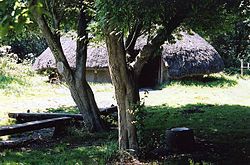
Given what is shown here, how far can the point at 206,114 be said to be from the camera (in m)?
12.1

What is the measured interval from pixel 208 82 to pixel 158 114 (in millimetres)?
9047

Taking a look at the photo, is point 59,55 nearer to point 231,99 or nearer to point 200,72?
point 231,99

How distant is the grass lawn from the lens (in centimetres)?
735

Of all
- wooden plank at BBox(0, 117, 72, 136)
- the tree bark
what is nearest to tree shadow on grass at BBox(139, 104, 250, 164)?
the tree bark

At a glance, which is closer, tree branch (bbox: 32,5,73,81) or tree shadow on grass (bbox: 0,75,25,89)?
tree branch (bbox: 32,5,73,81)

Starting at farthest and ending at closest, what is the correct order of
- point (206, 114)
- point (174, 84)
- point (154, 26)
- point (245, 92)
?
1. point (174, 84)
2. point (245, 92)
3. point (206, 114)
4. point (154, 26)

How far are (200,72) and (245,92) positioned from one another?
3142mm

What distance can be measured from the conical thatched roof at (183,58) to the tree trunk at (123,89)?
1295cm

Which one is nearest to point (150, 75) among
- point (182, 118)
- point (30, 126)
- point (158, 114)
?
point (158, 114)

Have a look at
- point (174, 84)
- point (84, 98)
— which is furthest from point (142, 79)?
point (84, 98)

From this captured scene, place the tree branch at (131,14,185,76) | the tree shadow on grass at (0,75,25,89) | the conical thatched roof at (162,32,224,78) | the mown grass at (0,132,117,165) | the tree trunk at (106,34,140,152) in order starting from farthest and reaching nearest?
the conical thatched roof at (162,32,224,78)
the tree shadow on grass at (0,75,25,89)
the mown grass at (0,132,117,165)
the tree trunk at (106,34,140,152)
the tree branch at (131,14,185,76)

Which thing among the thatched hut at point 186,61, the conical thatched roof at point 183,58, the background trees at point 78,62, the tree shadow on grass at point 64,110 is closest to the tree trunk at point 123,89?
the background trees at point 78,62

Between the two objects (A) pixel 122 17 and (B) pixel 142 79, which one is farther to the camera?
(B) pixel 142 79

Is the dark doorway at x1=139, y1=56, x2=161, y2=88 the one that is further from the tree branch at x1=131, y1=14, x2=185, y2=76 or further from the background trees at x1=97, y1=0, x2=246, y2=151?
the tree branch at x1=131, y1=14, x2=185, y2=76
